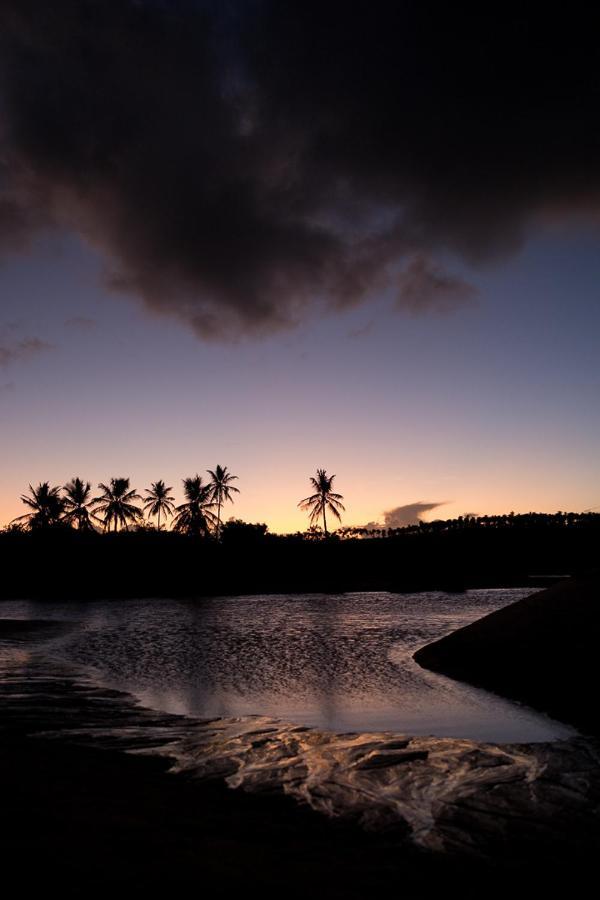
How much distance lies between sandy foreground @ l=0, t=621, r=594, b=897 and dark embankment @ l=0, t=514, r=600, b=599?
148ft

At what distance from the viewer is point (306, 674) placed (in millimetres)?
10727

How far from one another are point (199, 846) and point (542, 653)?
719 cm

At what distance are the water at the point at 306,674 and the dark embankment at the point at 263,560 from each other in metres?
30.7

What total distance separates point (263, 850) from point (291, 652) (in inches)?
424

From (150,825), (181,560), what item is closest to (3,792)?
(150,825)

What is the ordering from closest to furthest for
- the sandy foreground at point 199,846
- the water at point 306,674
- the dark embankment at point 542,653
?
the sandy foreground at point 199,846 < the water at point 306,674 < the dark embankment at point 542,653

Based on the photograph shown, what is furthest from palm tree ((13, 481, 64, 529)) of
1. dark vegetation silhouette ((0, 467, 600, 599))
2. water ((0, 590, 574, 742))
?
water ((0, 590, 574, 742))

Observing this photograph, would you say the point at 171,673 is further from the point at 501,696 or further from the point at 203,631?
the point at 203,631

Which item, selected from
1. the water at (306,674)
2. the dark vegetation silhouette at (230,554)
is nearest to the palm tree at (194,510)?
the dark vegetation silhouette at (230,554)

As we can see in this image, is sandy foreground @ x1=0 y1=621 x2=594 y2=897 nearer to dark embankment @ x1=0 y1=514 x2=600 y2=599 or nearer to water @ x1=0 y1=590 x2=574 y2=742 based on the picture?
water @ x1=0 y1=590 x2=574 y2=742

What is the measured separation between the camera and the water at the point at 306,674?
7.07 meters

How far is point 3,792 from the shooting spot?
4.03m

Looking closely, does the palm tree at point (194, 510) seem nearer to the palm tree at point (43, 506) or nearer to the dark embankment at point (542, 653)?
the palm tree at point (43, 506)

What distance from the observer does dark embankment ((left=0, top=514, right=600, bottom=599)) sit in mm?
54531
